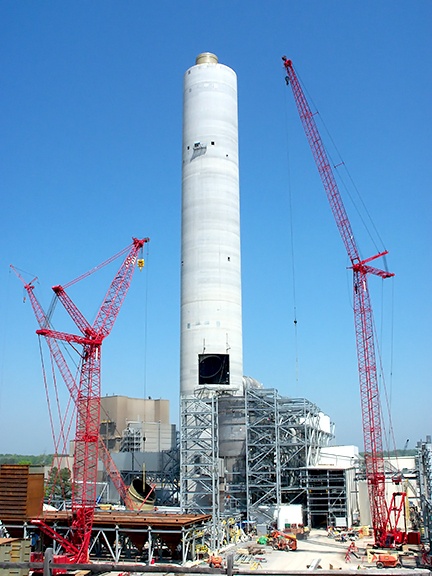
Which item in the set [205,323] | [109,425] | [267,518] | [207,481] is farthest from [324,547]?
[109,425]

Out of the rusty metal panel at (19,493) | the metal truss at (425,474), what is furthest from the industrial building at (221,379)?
the rusty metal panel at (19,493)

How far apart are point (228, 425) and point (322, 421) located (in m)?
23.5

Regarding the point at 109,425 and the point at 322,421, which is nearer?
the point at 322,421

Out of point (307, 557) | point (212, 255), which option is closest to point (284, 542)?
point (307, 557)

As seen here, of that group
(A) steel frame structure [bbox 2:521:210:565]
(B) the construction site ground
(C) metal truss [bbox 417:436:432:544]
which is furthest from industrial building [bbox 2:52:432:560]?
(A) steel frame structure [bbox 2:521:210:565]

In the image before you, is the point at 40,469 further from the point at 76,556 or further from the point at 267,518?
the point at 267,518

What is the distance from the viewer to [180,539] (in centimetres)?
5709

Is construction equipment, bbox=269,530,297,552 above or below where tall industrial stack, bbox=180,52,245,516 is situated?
below

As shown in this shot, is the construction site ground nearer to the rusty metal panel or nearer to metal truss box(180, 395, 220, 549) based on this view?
metal truss box(180, 395, 220, 549)

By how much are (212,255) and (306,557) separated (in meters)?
44.9

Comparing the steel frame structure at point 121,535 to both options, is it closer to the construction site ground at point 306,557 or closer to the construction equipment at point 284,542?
the construction site ground at point 306,557

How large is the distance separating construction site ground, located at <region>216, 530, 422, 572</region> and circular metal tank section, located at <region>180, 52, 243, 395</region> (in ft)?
86.5

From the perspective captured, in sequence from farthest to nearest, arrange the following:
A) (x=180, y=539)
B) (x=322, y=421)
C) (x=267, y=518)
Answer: (x=322, y=421)
(x=267, y=518)
(x=180, y=539)

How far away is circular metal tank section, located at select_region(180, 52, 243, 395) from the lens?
Answer: 88938 millimetres
